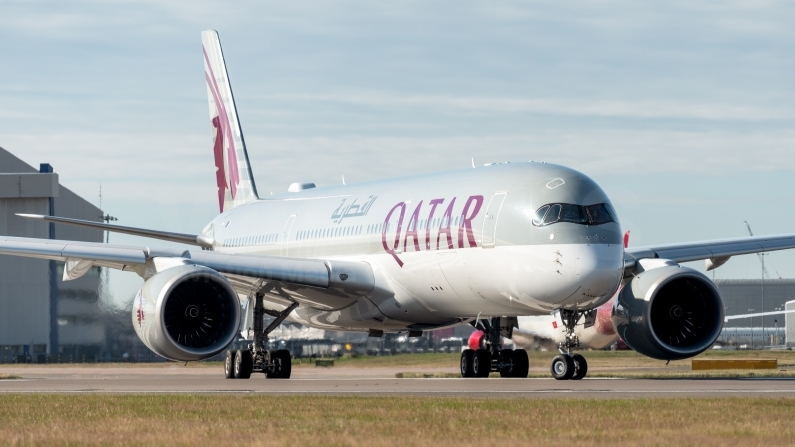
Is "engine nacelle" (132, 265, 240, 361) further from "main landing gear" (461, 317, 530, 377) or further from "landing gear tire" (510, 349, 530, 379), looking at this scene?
"landing gear tire" (510, 349, 530, 379)

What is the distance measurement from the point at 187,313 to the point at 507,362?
6.52 metres

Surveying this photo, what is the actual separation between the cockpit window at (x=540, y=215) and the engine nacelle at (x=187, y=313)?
557 centimetres

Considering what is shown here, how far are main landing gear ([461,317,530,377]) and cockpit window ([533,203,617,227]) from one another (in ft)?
14.3

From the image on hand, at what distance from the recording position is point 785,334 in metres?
107

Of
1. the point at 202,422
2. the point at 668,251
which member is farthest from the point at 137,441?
the point at 668,251

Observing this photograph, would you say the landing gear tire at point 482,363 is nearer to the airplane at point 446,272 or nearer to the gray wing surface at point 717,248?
the airplane at point 446,272

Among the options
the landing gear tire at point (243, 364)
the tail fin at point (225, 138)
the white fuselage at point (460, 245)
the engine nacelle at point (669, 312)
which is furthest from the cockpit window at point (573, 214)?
the tail fin at point (225, 138)

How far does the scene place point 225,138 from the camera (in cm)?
3734

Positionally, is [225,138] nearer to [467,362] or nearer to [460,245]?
[467,362]

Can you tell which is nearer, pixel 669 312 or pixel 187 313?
pixel 187 313

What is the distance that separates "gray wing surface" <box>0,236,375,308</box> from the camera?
82.2 ft

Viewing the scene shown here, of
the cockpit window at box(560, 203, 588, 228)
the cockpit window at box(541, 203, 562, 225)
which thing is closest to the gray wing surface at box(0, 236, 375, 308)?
the cockpit window at box(541, 203, 562, 225)

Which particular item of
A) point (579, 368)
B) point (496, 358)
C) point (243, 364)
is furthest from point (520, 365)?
point (243, 364)

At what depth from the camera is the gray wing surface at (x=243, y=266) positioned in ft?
82.2
